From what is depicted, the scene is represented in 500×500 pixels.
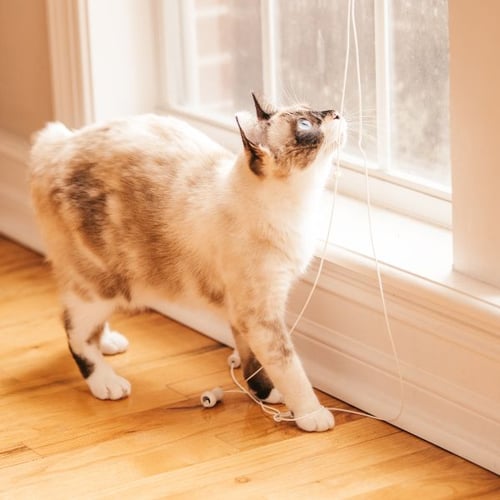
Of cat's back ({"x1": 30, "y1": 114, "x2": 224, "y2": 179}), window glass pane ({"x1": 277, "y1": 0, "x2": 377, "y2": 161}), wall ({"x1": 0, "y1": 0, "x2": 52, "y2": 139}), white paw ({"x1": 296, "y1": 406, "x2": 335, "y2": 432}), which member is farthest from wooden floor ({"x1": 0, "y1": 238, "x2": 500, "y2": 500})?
wall ({"x1": 0, "y1": 0, "x2": 52, "y2": 139})

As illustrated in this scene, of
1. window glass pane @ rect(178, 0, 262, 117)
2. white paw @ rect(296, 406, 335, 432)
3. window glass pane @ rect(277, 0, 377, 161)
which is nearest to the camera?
white paw @ rect(296, 406, 335, 432)

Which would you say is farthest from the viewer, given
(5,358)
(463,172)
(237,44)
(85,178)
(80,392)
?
(237,44)

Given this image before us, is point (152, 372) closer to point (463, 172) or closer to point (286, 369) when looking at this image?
point (286, 369)

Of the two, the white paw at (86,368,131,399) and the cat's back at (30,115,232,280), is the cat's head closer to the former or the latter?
the cat's back at (30,115,232,280)

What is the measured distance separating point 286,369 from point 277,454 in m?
0.14

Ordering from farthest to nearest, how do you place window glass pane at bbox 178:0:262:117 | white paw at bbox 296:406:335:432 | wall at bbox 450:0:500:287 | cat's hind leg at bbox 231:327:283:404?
1. window glass pane at bbox 178:0:262:117
2. cat's hind leg at bbox 231:327:283:404
3. white paw at bbox 296:406:335:432
4. wall at bbox 450:0:500:287

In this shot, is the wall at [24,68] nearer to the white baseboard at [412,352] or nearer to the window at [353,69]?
the window at [353,69]

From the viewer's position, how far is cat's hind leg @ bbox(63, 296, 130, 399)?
84.7 inches

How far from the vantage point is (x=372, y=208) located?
7.41 ft

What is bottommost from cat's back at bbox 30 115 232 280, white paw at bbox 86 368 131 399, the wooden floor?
the wooden floor

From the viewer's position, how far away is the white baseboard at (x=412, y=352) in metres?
1.85

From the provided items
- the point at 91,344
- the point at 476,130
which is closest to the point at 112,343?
the point at 91,344

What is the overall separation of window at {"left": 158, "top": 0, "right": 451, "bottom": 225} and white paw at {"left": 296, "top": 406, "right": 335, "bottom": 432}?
43 cm

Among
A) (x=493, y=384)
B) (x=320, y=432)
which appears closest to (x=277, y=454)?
(x=320, y=432)
